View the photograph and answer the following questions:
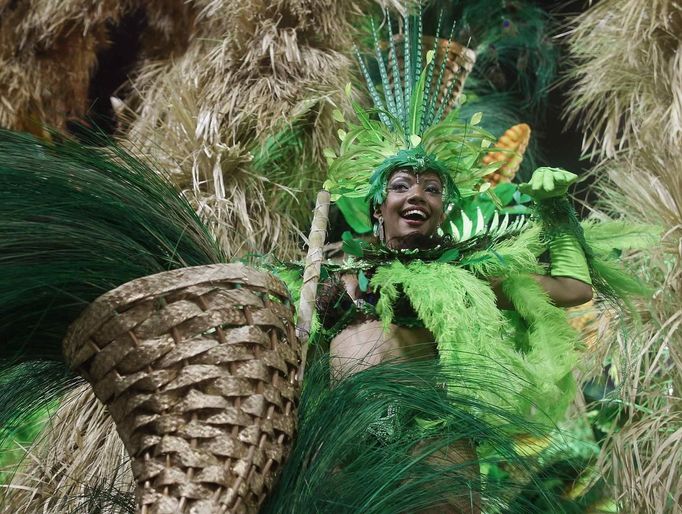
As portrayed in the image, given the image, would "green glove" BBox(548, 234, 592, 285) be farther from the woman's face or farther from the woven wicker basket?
the woven wicker basket

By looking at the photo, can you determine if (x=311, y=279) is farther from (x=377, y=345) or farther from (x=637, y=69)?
(x=637, y=69)

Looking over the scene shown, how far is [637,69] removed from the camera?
1.82m

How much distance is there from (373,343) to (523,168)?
130 cm

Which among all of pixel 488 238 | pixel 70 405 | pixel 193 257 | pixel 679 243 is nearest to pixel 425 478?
pixel 193 257

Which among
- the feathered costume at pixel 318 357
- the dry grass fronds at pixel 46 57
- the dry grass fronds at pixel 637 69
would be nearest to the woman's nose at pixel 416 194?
the feathered costume at pixel 318 357

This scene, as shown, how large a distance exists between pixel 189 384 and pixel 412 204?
0.61 m

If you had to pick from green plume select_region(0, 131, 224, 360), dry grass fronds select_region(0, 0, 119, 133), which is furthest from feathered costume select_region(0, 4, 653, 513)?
dry grass fronds select_region(0, 0, 119, 133)

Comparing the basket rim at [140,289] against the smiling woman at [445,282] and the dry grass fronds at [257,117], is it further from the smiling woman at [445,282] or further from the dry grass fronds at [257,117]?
the dry grass fronds at [257,117]

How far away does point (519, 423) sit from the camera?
91 cm

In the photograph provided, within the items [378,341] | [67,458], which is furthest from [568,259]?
[67,458]

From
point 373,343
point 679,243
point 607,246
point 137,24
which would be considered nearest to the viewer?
point 373,343

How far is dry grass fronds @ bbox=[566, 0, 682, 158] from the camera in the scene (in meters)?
1.75

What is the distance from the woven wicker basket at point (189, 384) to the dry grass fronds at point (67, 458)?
1.63ft

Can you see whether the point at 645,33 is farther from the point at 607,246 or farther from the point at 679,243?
the point at 607,246
